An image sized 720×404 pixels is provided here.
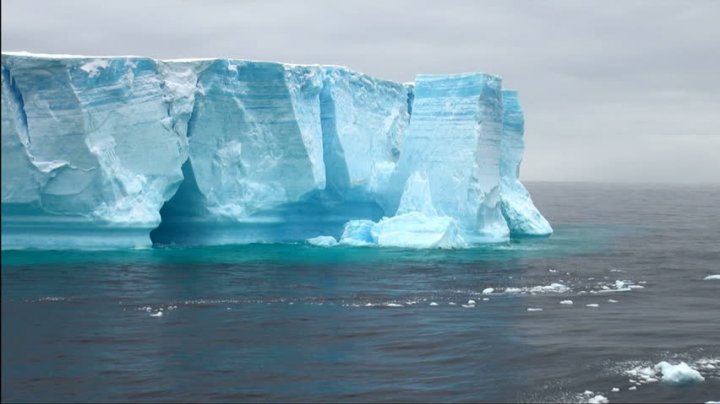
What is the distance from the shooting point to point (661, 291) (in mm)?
19156

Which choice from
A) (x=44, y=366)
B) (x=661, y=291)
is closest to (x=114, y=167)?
(x=44, y=366)

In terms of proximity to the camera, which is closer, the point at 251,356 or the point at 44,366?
the point at 44,366

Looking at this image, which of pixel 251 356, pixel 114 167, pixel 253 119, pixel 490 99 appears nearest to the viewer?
pixel 251 356

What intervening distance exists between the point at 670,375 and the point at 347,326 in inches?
210

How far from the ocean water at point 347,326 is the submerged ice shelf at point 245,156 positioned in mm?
1623

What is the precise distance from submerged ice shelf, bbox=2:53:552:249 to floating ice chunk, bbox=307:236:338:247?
0.35 ft

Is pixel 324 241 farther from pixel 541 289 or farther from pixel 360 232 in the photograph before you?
pixel 541 289

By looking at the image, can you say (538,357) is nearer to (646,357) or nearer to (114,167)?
(646,357)

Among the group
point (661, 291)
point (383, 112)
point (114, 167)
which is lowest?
point (661, 291)

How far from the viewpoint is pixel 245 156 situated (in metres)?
25.1

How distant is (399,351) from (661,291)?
29.2ft

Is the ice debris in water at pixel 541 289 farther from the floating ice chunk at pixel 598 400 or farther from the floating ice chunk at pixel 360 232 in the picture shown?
the floating ice chunk at pixel 360 232

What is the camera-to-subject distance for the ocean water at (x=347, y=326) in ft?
35.7

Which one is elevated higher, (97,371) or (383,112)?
(383,112)
